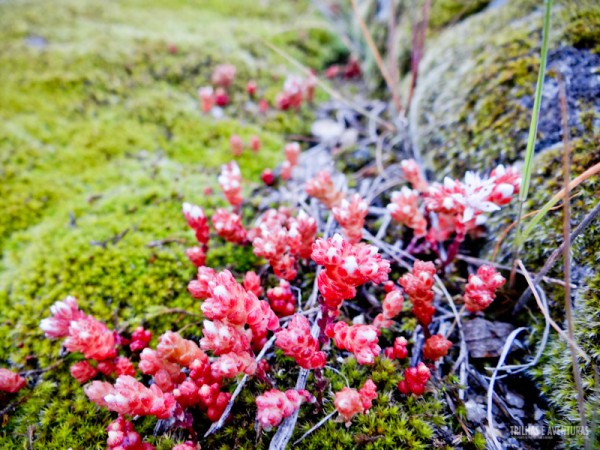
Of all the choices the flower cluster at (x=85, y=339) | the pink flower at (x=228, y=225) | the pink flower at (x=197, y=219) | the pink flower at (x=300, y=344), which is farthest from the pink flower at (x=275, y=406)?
the pink flower at (x=197, y=219)

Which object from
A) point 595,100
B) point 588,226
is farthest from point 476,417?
point 595,100

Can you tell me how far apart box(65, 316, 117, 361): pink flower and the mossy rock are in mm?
2515

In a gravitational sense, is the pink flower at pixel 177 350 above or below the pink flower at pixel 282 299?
above

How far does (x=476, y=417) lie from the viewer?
80.1 inches

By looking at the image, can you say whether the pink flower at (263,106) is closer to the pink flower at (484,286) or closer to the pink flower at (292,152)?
the pink flower at (292,152)

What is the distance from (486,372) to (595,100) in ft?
6.11

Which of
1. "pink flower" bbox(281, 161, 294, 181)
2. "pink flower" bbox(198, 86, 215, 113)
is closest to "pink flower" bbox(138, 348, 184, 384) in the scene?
"pink flower" bbox(281, 161, 294, 181)

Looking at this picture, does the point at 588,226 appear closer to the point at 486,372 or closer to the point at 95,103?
the point at 486,372

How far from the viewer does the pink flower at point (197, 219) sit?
273 centimetres

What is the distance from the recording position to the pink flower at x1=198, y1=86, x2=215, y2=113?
A: 4.14 meters

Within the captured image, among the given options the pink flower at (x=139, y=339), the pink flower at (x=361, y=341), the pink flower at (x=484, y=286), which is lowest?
the pink flower at (x=484, y=286)

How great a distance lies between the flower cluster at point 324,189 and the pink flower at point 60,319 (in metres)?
1.77

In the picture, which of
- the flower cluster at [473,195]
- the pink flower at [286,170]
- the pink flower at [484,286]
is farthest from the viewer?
the pink flower at [286,170]

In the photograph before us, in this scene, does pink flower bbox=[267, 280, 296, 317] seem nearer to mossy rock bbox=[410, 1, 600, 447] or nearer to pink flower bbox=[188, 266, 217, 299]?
pink flower bbox=[188, 266, 217, 299]
